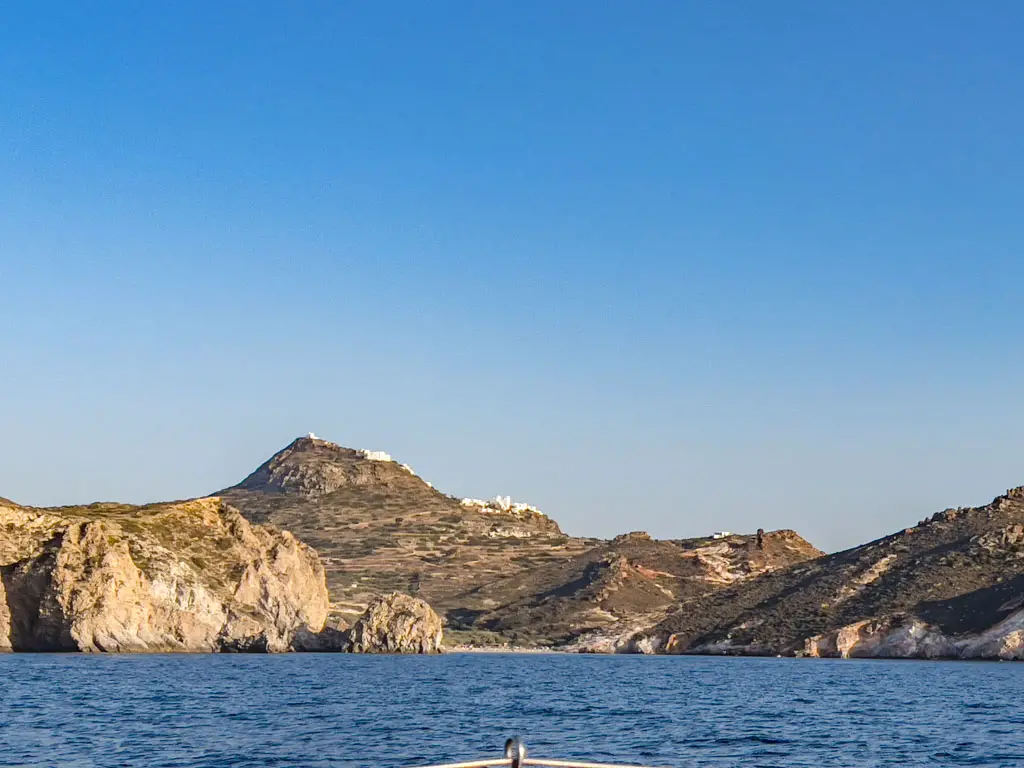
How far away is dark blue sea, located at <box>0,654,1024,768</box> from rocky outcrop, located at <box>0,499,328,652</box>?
15.8 metres

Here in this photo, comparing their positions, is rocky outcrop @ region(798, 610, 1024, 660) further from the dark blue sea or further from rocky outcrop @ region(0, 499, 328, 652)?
rocky outcrop @ region(0, 499, 328, 652)

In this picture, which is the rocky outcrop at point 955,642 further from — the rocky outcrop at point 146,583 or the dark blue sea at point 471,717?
the rocky outcrop at point 146,583

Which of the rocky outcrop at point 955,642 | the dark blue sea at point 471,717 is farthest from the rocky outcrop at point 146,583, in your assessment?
the rocky outcrop at point 955,642

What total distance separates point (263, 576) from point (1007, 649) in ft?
366

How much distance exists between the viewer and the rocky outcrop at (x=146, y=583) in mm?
151250

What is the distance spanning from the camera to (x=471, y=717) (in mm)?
77625

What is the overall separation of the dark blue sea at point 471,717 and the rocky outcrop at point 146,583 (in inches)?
623

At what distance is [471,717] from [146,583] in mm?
94084

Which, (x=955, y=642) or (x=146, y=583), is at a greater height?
(x=146, y=583)

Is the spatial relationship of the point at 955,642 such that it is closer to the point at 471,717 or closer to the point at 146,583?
the point at 146,583

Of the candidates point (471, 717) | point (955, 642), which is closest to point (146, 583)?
point (471, 717)

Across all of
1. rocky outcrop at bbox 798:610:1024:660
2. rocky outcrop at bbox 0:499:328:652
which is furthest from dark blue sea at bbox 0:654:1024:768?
rocky outcrop at bbox 798:610:1024:660

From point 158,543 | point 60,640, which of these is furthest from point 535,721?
point 158,543

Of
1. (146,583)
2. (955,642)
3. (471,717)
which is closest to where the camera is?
(471,717)
